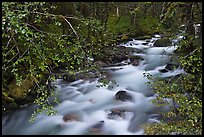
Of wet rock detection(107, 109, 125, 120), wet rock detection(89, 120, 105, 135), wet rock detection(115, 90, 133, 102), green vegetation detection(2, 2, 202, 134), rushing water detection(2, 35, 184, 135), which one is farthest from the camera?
wet rock detection(115, 90, 133, 102)

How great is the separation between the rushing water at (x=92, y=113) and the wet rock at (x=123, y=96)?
161 millimetres

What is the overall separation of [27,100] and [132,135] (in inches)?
154

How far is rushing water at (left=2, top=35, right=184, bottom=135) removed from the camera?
849 cm

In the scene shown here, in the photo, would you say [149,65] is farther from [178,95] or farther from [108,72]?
[178,95]

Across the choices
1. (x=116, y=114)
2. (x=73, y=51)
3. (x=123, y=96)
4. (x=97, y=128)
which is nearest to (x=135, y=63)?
(x=123, y=96)

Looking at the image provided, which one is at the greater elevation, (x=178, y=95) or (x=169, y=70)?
(x=178, y=95)

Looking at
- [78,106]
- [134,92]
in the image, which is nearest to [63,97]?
[78,106]

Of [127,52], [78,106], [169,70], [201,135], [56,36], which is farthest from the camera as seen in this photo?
[127,52]

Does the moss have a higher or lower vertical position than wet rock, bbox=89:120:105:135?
higher

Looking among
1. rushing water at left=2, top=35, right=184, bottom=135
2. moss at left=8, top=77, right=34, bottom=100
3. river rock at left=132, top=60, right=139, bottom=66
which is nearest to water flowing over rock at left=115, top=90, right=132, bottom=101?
rushing water at left=2, top=35, right=184, bottom=135

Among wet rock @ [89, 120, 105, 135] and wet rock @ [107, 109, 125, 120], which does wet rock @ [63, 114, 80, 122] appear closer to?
wet rock @ [89, 120, 105, 135]

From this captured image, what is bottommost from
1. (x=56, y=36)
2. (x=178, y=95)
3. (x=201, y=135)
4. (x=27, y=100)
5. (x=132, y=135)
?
(x=132, y=135)

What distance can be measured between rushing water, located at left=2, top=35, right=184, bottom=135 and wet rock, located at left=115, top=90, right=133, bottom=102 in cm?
16

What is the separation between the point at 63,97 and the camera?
10766 mm
